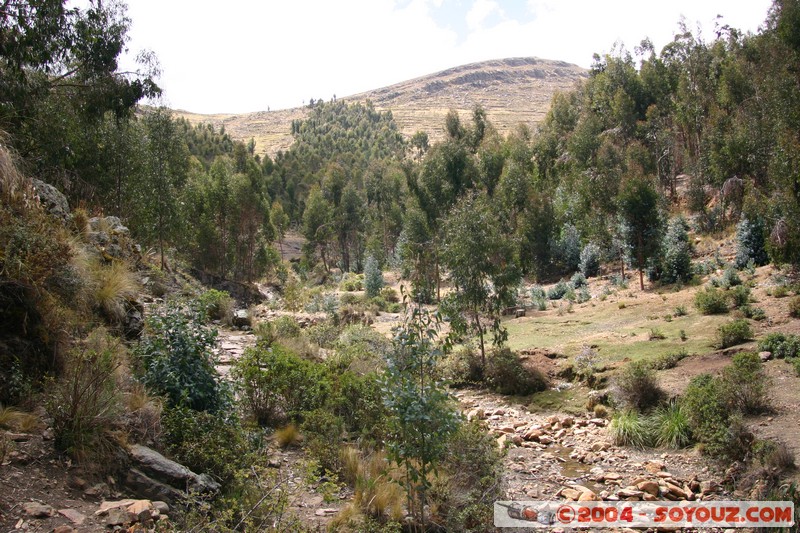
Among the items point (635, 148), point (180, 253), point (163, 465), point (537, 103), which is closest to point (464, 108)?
point (537, 103)

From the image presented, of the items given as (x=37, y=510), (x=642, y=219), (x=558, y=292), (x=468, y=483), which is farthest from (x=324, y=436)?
(x=558, y=292)

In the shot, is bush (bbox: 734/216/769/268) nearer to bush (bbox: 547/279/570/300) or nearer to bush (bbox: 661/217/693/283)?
bush (bbox: 661/217/693/283)

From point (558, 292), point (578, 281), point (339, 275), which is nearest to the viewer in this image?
point (558, 292)

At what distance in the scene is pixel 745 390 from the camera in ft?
32.3

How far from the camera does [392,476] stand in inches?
291

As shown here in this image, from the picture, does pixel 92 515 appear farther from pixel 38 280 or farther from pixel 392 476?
pixel 392 476

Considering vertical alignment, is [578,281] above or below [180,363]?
below

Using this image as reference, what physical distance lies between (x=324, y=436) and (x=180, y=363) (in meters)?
2.47

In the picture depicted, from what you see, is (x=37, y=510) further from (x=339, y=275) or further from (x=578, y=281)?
(x=339, y=275)

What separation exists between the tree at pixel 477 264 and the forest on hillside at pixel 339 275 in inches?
2.8

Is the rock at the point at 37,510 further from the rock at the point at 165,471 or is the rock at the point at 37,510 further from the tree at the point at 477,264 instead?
the tree at the point at 477,264

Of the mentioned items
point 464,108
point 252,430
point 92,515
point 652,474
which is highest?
point 464,108

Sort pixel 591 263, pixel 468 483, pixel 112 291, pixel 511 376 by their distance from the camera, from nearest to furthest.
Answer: pixel 468 483
pixel 112 291
pixel 511 376
pixel 591 263

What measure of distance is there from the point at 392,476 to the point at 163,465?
307cm
